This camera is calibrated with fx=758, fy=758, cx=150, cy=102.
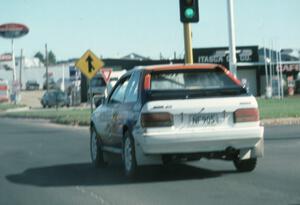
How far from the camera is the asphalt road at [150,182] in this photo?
32.0ft

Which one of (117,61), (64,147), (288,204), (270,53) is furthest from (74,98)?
(288,204)

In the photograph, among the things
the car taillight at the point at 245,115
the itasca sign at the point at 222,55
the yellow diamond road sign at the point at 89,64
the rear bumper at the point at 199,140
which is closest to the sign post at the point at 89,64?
the yellow diamond road sign at the point at 89,64

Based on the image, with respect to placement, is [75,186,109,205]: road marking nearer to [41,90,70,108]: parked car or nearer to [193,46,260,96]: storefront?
[41,90,70,108]: parked car

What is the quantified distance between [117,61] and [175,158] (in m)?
59.5

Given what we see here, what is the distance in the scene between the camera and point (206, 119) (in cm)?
1120

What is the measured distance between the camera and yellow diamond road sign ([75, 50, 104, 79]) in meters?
28.3

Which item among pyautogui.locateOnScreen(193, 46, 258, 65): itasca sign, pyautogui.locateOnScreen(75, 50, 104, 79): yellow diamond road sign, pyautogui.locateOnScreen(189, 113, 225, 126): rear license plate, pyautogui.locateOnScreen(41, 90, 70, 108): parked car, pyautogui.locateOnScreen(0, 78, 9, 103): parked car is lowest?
pyautogui.locateOnScreen(189, 113, 225, 126): rear license plate

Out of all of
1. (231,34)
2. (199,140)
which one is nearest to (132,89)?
(199,140)

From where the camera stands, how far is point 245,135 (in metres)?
11.2

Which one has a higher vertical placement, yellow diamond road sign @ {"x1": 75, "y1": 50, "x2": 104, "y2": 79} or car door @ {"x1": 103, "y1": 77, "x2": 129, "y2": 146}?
yellow diamond road sign @ {"x1": 75, "y1": 50, "x2": 104, "y2": 79}

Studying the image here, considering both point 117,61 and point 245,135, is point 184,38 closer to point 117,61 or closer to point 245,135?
point 245,135

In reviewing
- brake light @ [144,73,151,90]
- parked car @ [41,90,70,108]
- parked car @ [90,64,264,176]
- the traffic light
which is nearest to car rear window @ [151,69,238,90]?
parked car @ [90,64,264,176]

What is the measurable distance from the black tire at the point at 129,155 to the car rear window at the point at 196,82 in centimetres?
87

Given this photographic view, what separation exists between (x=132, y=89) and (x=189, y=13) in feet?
22.8
